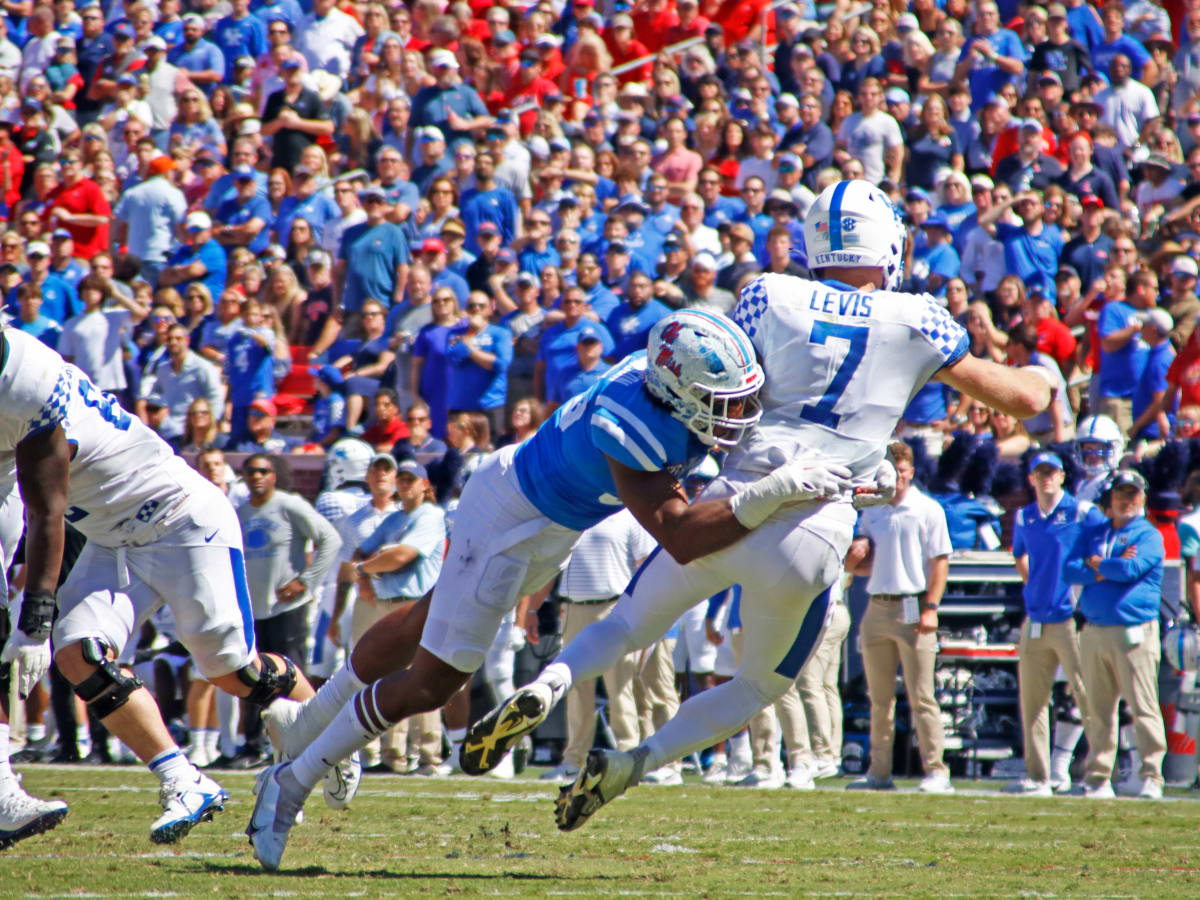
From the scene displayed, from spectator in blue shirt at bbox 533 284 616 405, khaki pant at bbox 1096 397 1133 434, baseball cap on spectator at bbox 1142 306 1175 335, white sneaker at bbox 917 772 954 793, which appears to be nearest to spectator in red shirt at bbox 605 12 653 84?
spectator in blue shirt at bbox 533 284 616 405

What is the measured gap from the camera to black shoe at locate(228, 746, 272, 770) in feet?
31.5

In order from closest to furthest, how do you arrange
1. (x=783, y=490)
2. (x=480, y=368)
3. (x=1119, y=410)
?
(x=783, y=490)
(x=1119, y=410)
(x=480, y=368)

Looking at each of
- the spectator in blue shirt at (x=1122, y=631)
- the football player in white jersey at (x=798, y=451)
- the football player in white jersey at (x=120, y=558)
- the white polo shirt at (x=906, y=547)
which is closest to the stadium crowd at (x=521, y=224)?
Answer: the spectator in blue shirt at (x=1122, y=631)

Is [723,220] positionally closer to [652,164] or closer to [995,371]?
[652,164]

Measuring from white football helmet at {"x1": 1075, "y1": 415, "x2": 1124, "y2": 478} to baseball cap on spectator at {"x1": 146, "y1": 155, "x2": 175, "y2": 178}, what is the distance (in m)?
8.90

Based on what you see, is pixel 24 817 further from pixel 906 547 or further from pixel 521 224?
pixel 521 224

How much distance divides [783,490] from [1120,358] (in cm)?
715

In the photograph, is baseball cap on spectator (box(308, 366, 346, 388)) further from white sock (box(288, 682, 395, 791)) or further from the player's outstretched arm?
the player's outstretched arm

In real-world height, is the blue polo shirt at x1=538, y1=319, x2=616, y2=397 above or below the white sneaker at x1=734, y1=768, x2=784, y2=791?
above

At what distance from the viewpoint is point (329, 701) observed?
219 inches

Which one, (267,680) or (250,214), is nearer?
(267,680)

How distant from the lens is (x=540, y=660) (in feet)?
33.9

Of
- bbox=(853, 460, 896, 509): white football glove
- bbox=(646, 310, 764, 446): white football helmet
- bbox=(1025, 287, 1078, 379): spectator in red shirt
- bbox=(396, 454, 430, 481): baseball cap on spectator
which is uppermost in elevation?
bbox=(646, 310, 764, 446): white football helmet

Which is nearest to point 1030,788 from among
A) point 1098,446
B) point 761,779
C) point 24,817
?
point 761,779
